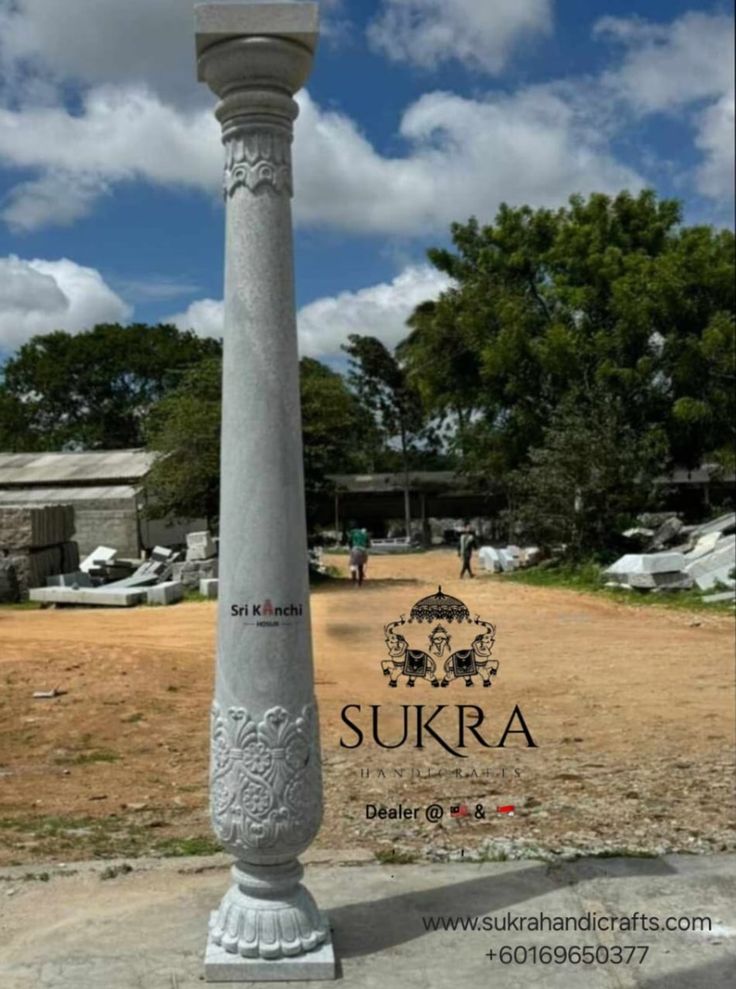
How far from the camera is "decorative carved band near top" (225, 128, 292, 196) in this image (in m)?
3.30

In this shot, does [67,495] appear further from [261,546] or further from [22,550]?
[261,546]

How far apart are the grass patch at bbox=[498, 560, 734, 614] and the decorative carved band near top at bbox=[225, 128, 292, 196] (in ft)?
41.8

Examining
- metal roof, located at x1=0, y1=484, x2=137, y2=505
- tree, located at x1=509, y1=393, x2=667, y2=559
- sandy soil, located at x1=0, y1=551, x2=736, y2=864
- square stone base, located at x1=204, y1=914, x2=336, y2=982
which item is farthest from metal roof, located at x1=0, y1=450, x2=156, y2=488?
square stone base, located at x1=204, y1=914, x2=336, y2=982

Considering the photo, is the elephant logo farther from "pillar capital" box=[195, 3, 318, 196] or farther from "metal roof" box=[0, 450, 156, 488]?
"metal roof" box=[0, 450, 156, 488]

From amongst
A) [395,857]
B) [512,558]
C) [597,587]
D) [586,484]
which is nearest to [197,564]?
[597,587]

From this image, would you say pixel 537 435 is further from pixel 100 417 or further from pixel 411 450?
pixel 100 417

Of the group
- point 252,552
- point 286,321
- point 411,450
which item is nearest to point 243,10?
point 286,321

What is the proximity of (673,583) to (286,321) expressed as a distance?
14.4m

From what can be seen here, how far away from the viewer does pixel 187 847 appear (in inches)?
193

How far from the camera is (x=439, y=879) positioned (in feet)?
13.8

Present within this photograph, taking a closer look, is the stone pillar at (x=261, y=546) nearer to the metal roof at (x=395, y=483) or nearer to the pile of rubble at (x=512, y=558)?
the pile of rubble at (x=512, y=558)

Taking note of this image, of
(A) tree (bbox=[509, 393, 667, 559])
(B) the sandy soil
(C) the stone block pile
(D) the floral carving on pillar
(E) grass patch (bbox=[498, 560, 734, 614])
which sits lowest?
(B) the sandy soil

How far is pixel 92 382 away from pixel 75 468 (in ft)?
44.0

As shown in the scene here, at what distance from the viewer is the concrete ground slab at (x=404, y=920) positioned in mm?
3301
